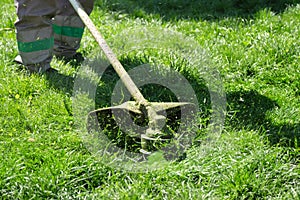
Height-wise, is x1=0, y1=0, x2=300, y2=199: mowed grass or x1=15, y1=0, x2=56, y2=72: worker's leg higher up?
x1=15, y1=0, x2=56, y2=72: worker's leg

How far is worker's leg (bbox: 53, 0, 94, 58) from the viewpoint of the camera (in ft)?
15.8

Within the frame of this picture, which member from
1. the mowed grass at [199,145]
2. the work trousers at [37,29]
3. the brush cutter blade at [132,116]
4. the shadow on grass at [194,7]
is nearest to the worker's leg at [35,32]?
the work trousers at [37,29]

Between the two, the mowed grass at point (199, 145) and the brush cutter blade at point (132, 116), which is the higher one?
the brush cutter blade at point (132, 116)

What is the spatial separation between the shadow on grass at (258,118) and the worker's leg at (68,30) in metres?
1.64

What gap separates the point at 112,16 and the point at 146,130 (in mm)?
2879

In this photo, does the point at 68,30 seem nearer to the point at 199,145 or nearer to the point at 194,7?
the point at 194,7

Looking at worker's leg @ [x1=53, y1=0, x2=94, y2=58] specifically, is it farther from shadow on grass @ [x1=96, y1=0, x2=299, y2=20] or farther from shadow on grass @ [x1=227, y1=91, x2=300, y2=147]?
Answer: shadow on grass @ [x1=227, y1=91, x2=300, y2=147]

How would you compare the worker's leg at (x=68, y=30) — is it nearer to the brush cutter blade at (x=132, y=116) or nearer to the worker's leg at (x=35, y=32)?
the worker's leg at (x=35, y=32)

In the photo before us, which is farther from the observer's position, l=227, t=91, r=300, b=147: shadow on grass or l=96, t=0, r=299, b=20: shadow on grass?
l=96, t=0, r=299, b=20: shadow on grass

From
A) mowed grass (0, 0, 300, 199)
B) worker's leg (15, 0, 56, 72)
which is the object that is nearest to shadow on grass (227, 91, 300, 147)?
mowed grass (0, 0, 300, 199)

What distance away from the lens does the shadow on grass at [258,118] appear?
3461 millimetres

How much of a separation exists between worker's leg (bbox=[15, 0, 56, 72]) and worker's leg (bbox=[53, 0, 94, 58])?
0.26 meters

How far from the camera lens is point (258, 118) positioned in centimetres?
374

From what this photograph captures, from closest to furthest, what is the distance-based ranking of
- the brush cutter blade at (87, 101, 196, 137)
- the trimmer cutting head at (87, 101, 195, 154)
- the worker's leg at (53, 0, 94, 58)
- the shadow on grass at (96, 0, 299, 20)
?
1. the trimmer cutting head at (87, 101, 195, 154)
2. the brush cutter blade at (87, 101, 196, 137)
3. the worker's leg at (53, 0, 94, 58)
4. the shadow on grass at (96, 0, 299, 20)
